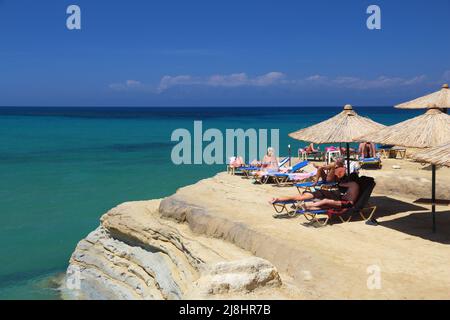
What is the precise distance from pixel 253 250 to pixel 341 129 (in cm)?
317

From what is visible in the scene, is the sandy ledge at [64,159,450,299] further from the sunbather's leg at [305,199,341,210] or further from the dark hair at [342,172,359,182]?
the dark hair at [342,172,359,182]

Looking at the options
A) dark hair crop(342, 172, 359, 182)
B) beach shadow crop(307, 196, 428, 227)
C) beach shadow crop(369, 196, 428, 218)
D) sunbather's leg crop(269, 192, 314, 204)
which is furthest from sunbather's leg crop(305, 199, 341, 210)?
beach shadow crop(369, 196, 428, 218)

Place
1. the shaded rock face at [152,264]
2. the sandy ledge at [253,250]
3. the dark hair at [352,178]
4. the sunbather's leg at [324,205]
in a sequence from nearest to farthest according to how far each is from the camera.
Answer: the shaded rock face at [152,264] < the sandy ledge at [253,250] < the sunbather's leg at [324,205] < the dark hair at [352,178]

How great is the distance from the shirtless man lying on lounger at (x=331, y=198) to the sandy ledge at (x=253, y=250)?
0.31 metres

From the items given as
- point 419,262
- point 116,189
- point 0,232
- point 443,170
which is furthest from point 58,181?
point 419,262

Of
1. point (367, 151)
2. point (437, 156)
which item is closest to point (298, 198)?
point (437, 156)

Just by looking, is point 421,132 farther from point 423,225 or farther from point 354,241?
point 354,241

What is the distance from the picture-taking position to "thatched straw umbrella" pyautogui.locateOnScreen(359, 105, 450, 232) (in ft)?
23.4

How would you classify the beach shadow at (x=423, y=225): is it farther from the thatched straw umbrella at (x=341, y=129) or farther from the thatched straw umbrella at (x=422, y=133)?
the thatched straw umbrella at (x=341, y=129)

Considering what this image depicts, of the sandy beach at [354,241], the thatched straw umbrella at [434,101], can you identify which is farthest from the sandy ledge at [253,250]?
the thatched straw umbrella at [434,101]

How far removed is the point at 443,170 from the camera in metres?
11.7

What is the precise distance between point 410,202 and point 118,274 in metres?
5.80

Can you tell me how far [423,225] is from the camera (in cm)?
768

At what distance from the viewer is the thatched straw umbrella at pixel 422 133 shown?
714cm
